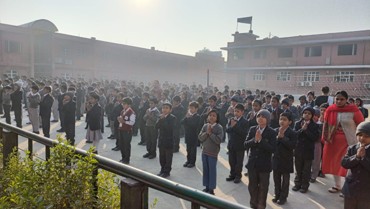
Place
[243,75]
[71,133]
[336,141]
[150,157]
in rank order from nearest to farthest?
[336,141] → [150,157] → [71,133] → [243,75]

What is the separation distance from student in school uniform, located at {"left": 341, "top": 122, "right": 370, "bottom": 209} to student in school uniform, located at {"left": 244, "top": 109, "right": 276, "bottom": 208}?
110 cm

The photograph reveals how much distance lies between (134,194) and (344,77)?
106ft

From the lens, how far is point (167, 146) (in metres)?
6.39

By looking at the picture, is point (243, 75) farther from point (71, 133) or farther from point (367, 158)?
point (367, 158)

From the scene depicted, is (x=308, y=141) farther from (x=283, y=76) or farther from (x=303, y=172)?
(x=283, y=76)

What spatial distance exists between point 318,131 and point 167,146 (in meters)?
3.18

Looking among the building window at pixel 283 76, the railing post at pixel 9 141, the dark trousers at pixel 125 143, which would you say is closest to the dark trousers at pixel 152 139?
the dark trousers at pixel 125 143

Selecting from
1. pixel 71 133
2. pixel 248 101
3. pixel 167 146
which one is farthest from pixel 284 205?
pixel 71 133

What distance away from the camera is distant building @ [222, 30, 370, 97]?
1107 inches

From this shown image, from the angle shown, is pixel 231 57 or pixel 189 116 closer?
pixel 189 116

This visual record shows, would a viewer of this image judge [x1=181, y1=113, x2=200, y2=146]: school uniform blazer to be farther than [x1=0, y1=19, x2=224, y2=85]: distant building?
No

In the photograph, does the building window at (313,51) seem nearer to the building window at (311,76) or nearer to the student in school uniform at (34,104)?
the building window at (311,76)

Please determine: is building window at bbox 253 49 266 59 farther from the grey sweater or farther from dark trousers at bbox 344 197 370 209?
dark trousers at bbox 344 197 370 209

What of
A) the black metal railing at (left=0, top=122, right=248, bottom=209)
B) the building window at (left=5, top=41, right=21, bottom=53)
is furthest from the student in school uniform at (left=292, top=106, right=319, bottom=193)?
the building window at (left=5, top=41, right=21, bottom=53)
